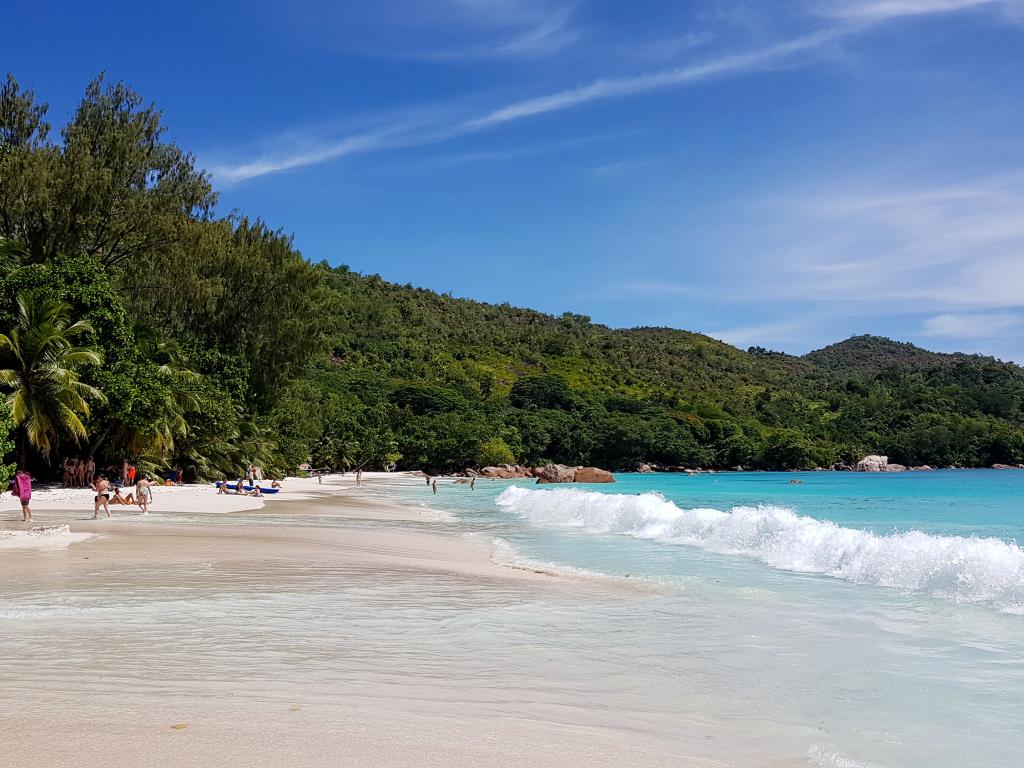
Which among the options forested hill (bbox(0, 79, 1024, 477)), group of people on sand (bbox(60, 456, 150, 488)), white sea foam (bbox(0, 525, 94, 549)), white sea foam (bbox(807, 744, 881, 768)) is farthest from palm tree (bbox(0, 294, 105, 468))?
white sea foam (bbox(807, 744, 881, 768))

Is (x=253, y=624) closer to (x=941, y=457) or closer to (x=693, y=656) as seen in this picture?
(x=693, y=656)

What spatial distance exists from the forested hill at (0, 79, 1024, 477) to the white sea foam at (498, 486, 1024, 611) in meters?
18.6

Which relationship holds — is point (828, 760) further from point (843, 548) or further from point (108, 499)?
point (108, 499)

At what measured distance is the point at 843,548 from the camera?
1553 cm

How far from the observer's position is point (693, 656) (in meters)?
7.65

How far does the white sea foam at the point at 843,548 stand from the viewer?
1229 cm

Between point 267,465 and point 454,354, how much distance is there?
263 ft

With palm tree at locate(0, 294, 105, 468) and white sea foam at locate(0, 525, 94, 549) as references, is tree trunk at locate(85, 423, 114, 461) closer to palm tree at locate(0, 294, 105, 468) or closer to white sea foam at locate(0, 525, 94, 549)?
palm tree at locate(0, 294, 105, 468)

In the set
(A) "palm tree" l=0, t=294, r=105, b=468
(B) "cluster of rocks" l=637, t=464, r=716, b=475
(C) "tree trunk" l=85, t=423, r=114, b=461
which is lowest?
(B) "cluster of rocks" l=637, t=464, r=716, b=475

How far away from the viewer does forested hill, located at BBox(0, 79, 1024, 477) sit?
30.1m

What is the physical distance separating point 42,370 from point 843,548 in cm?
2596

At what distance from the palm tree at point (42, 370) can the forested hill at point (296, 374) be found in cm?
7

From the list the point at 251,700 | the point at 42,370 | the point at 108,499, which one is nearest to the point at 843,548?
the point at 251,700

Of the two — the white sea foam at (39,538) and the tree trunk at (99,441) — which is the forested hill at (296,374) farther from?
the white sea foam at (39,538)
